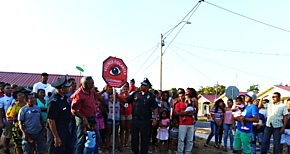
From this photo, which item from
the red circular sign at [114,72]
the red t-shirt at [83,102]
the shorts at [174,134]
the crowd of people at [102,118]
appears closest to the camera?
the crowd of people at [102,118]

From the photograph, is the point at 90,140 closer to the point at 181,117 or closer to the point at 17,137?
the point at 17,137

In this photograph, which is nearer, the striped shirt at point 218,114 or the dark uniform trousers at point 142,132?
the dark uniform trousers at point 142,132

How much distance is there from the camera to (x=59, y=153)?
441 centimetres

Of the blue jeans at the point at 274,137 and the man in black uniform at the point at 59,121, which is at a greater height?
the man in black uniform at the point at 59,121

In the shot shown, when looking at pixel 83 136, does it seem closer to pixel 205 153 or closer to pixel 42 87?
pixel 42 87

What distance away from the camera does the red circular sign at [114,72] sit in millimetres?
6156

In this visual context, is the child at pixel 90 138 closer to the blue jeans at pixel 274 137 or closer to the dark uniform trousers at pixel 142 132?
the dark uniform trousers at pixel 142 132

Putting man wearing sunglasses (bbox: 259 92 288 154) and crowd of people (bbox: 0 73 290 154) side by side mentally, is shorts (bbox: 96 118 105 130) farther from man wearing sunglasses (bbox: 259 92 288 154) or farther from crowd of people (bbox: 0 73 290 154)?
man wearing sunglasses (bbox: 259 92 288 154)

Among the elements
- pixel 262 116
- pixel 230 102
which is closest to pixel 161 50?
pixel 230 102

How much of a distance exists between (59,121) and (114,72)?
233cm

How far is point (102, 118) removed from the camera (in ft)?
23.4

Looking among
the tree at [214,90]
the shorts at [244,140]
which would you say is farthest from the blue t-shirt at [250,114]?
the tree at [214,90]

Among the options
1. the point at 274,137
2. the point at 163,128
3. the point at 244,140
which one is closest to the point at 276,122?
the point at 274,137

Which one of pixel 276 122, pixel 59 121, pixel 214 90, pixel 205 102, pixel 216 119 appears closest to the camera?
pixel 59 121
